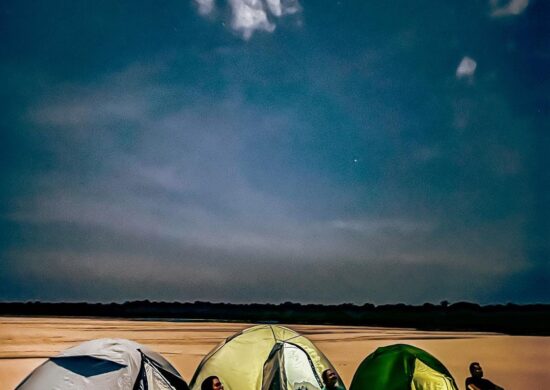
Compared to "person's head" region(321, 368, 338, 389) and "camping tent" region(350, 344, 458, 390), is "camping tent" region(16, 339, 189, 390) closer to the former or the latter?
"person's head" region(321, 368, 338, 389)

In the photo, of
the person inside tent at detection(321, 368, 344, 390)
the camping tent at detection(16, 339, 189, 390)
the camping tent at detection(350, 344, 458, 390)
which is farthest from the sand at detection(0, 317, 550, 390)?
the camping tent at detection(16, 339, 189, 390)

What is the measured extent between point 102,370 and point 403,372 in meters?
3.82

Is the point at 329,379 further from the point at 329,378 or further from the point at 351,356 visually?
the point at 351,356

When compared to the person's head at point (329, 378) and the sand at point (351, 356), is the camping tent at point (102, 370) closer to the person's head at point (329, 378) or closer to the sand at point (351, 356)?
the person's head at point (329, 378)

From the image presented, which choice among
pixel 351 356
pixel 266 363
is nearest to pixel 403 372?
pixel 266 363

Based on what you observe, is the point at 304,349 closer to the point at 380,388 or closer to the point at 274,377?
the point at 274,377

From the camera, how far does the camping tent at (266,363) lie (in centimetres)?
738

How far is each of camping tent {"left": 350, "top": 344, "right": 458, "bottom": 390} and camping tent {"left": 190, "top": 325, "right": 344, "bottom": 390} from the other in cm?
61

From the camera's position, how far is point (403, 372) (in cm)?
738

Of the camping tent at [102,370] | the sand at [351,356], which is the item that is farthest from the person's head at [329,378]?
the sand at [351,356]

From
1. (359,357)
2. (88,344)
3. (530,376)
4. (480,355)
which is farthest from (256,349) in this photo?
(480,355)

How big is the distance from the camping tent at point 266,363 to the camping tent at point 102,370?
1.08 meters

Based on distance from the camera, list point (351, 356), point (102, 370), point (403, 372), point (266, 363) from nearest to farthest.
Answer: point (102, 370)
point (403, 372)
point (266, 363)
point (351, 356)

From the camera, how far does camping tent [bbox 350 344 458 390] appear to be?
7.17m
